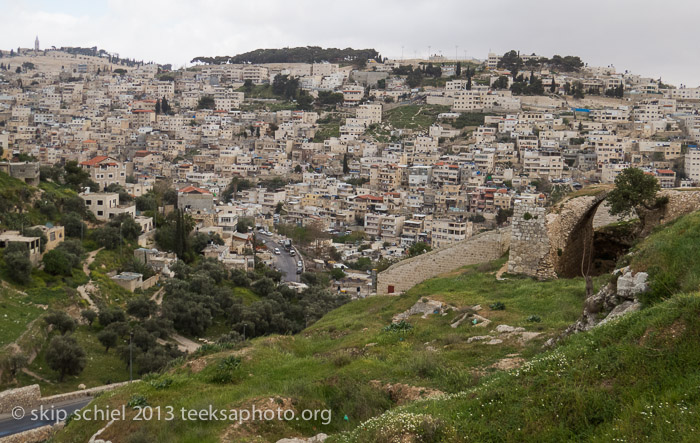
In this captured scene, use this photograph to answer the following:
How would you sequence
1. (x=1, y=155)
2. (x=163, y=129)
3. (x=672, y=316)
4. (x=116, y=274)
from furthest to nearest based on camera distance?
(x=163, y=129), (x=1, y=155), (x=116, y=274), (x=672, y=316)

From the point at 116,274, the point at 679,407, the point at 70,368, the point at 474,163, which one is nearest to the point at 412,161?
the point at 474,163

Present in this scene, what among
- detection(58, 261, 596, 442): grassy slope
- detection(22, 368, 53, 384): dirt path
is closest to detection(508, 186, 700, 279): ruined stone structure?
detection(58, 261, 596, 442): grassy slope

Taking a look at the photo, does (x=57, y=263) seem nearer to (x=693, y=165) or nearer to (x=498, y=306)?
(x=498, y=306)

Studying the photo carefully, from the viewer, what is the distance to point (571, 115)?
243ft

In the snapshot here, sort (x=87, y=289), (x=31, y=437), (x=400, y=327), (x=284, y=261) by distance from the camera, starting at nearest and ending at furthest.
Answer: (x=400, y=327) → (x=31, y=437) → (x=87, y=289) → (x=284, y=261)

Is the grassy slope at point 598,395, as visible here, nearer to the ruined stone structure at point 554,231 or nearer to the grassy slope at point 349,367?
the grassy slope at point 349,367

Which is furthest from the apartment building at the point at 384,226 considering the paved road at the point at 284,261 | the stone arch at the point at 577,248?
the stone arch at the point at 577,248

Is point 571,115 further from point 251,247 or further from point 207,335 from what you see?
point 207,335

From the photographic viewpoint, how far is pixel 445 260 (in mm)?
13828

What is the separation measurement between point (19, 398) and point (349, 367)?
916cm

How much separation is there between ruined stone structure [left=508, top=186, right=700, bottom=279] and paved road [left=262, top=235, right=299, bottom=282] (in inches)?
870

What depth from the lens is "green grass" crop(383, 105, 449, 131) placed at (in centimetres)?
7638

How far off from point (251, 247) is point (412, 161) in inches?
1223

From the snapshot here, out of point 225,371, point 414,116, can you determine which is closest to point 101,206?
point 225,371
